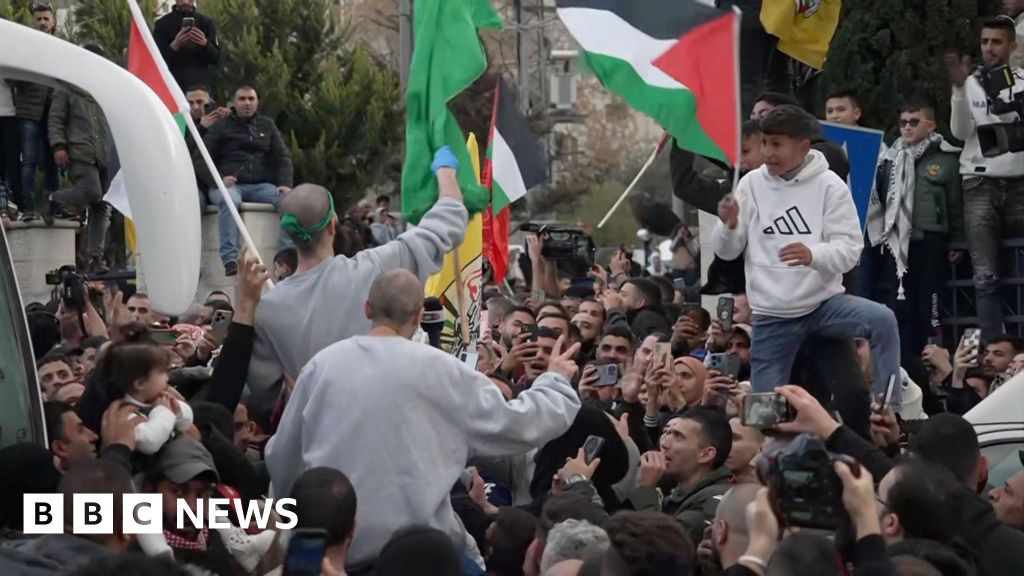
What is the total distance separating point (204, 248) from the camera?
19047mm

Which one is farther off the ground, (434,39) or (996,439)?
(434,39)

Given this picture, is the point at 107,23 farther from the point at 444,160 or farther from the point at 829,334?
the point at 829,334

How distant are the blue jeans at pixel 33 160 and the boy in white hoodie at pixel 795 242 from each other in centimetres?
291

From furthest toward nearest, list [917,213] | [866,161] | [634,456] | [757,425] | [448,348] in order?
[917,213] → [448,348] → [866,161] → [634,456] → [757,425]

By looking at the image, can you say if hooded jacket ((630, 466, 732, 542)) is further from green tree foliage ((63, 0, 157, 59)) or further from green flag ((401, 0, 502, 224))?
green tree foliage ((63, 0, 157, 59))

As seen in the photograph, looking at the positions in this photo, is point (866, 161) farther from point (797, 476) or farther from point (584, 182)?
point (584, 182)

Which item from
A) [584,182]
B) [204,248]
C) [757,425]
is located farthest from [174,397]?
[584,182]

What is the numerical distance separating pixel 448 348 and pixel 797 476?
24.2ft

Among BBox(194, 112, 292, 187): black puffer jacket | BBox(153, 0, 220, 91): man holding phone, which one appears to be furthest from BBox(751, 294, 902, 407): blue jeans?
BBox(153, 0, 220, 91): man holding phone

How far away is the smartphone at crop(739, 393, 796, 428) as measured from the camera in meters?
6.73

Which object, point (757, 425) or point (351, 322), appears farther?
point (351, 322)

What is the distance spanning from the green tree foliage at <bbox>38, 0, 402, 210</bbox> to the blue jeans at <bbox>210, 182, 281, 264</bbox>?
29.1 ft

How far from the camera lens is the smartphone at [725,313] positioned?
11.7 metres

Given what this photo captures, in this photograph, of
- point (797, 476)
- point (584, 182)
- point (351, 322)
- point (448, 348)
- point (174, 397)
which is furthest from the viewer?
point (584, 182)
